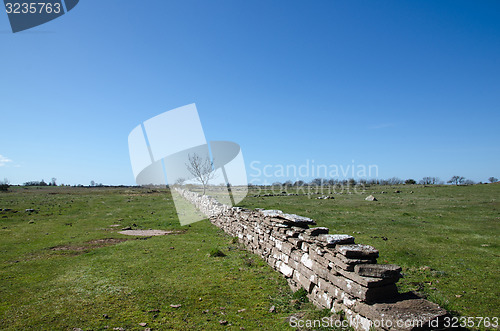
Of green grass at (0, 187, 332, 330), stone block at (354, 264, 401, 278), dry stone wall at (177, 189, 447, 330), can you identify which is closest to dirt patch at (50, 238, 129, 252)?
green grass at (0, 187, 332, 330)

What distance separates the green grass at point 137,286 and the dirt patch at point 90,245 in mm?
50

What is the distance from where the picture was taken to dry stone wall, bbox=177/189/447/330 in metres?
4.48

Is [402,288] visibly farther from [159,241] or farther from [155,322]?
[159,241]

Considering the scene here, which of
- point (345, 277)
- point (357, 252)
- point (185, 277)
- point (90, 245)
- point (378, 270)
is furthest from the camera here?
point (90, 245)

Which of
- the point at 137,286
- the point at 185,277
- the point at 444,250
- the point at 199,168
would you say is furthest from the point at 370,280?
the point at 199,168

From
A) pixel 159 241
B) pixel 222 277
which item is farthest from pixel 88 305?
pixel 159 241

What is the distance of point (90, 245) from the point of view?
43.8 ft

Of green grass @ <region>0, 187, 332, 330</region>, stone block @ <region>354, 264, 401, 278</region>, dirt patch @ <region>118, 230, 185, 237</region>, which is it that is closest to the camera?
stone block @ <region>354, 264, 401, 278</region>

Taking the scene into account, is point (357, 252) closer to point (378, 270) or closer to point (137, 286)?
point (378, 270)

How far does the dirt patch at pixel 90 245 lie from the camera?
1257cm

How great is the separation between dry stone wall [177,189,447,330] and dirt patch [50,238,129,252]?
9.16m

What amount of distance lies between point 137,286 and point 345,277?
19.5 ft

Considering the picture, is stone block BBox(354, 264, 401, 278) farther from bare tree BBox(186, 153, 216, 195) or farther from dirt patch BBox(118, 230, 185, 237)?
bare tree BBox(186, 153, 216, 195)

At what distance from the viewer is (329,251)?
20.2ft
